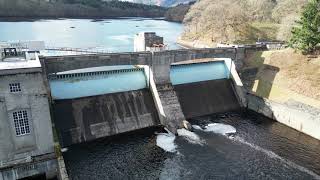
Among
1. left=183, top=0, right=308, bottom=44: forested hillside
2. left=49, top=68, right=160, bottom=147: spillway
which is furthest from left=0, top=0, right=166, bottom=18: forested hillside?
left=49, top=68, right=160, bottom=147: spillway

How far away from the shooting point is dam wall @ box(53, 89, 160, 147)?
38.8 m

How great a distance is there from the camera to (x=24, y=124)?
1175 inches

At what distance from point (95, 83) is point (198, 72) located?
63.8 feet

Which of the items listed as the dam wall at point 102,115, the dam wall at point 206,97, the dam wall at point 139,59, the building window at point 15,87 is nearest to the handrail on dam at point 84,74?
Answer: the dam wall at point 139,59

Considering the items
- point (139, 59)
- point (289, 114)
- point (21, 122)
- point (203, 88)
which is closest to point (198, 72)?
point (203, 88)

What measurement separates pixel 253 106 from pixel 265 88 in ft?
15.1

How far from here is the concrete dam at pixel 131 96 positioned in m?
39.8

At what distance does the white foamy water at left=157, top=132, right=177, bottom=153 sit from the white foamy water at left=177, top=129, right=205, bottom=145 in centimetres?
158

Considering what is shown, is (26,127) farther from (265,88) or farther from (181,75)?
(265,88)

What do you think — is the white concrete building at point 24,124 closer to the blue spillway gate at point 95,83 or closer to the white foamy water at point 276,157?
the blue spillway gate at point 95,83

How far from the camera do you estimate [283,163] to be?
36531mm

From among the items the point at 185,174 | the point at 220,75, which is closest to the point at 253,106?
the point at 220,75

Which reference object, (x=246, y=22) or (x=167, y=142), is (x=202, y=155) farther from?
(x=246, y=22)

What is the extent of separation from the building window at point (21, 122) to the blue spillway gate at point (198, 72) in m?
26.1
